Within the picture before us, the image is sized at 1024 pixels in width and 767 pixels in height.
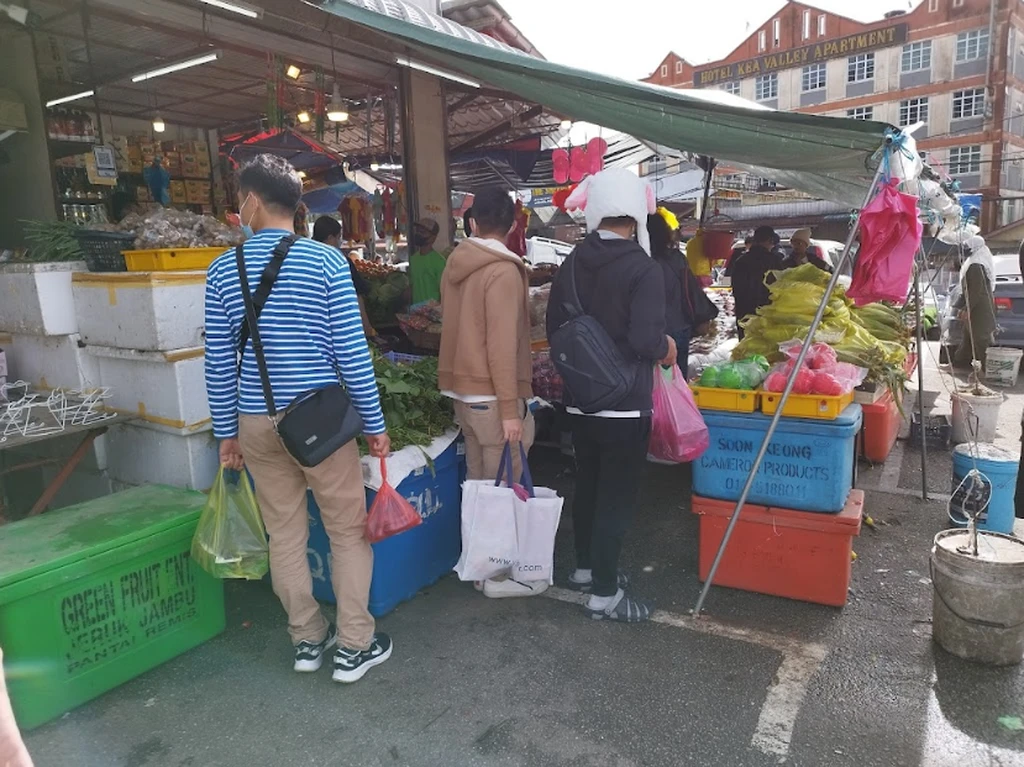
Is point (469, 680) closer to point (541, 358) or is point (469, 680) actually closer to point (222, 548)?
point (222, 548)

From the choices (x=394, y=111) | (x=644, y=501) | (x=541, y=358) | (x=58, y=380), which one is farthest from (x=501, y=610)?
(x=394, y=111)

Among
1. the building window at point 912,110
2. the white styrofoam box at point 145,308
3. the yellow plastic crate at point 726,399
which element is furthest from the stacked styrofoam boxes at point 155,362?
the building window at point 912,110

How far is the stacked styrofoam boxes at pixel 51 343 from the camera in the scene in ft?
12.5

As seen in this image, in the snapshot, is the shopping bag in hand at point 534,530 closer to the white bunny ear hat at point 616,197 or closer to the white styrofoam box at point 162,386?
the white bunny ear hat at point 616,197

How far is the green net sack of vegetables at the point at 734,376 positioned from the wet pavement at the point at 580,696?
110cm

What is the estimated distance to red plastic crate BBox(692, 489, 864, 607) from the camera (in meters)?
3.36

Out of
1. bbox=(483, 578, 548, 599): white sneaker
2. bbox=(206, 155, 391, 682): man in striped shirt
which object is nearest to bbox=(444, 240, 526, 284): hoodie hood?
bbox=(206, 155, 391, 682): man in striped shirt

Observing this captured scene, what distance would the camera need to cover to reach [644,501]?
4996 millimetres

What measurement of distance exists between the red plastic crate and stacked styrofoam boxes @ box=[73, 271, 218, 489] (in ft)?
8.82

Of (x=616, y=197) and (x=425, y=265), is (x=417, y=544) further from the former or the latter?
(x=425, y=265)

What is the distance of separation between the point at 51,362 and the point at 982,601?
4922 millimetres

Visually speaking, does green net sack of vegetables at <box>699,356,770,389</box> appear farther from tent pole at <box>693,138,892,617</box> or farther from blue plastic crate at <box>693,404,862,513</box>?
tent pole at <box>693,138,892,617</box>

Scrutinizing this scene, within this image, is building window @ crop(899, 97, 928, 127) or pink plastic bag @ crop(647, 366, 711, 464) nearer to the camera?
pink plastic bag @ crop(647, 366, 711, 464)

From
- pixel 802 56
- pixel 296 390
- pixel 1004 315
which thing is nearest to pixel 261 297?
pixel 296 390
